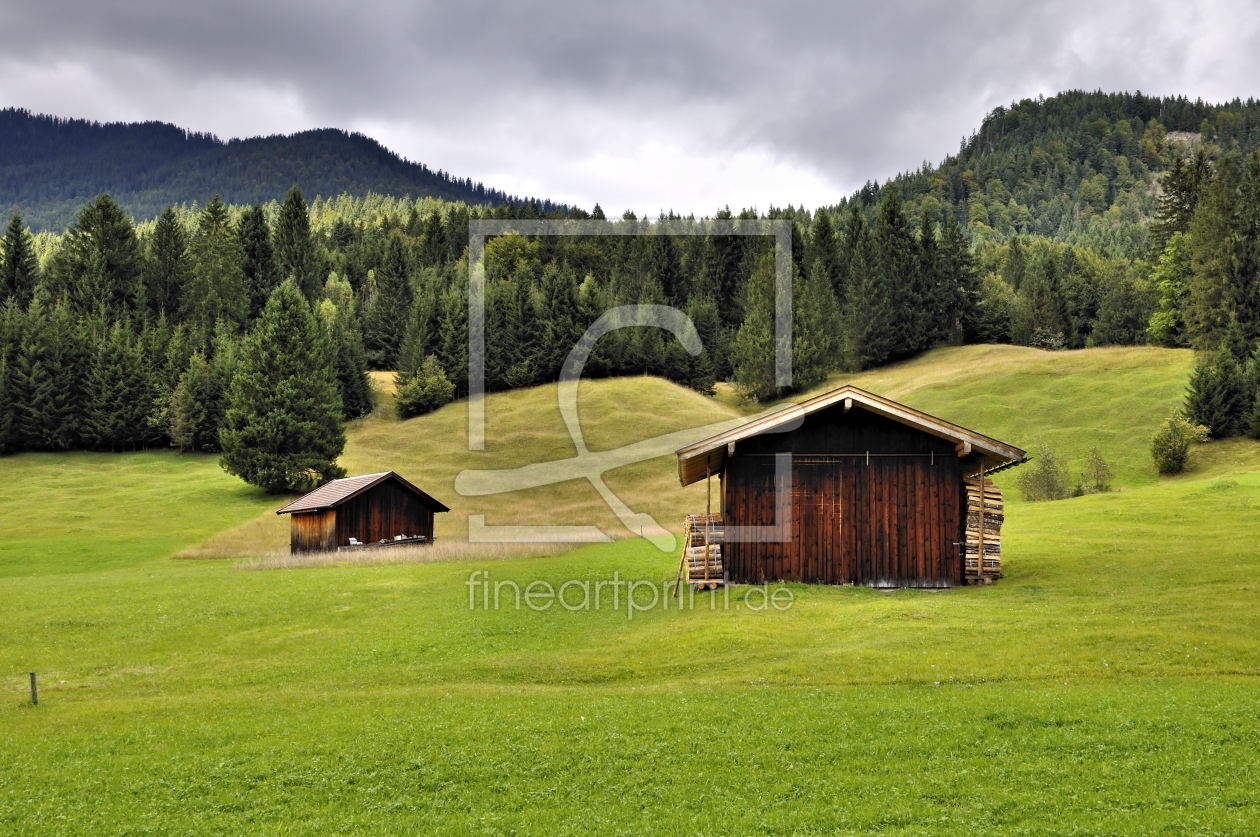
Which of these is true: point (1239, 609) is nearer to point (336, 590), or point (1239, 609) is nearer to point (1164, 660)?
point (1164, 660)

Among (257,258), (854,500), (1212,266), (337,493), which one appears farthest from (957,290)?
(854,500)

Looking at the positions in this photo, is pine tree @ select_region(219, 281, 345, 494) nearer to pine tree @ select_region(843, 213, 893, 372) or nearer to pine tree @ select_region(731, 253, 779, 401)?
pine tree @ select_region(731, 253, 779, 401)

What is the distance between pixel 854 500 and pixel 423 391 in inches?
2769

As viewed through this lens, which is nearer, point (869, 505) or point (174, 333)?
point (869, 505)

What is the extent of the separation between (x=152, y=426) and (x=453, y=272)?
49.1 meters

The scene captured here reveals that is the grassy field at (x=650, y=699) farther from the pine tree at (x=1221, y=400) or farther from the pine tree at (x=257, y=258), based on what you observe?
the pine tree at (x=257, y=258)

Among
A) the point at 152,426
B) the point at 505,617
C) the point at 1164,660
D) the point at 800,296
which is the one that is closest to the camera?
the point at 1164,660

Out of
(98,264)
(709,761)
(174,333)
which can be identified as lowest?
(709,761)

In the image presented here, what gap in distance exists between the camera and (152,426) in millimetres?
84562

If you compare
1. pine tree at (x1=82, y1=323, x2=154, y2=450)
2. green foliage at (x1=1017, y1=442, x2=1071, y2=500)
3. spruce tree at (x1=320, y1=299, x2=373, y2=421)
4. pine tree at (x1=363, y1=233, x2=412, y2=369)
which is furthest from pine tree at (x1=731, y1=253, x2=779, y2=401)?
pine tree at (x1=82, y1=323, x2=154, y2=450)

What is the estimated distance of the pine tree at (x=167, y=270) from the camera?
109m

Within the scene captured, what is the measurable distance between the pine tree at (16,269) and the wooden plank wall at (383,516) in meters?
75.9

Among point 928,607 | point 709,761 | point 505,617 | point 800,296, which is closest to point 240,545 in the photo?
point 505,617

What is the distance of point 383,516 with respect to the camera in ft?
158
